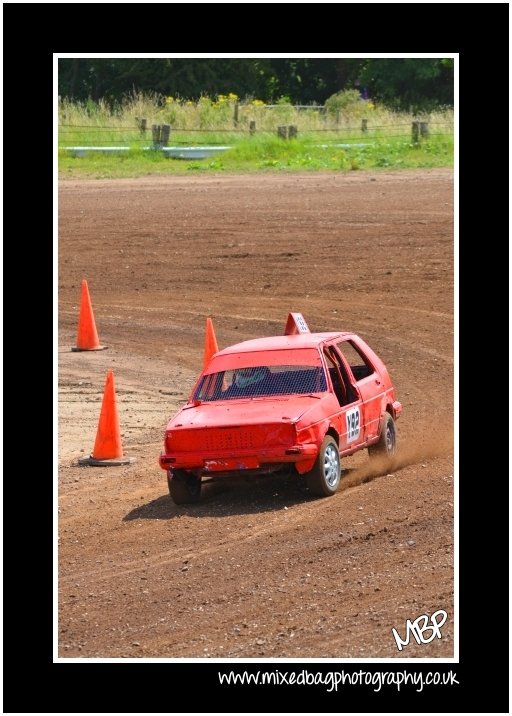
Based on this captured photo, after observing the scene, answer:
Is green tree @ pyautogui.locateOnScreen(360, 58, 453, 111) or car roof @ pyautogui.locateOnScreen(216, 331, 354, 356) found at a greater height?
green tree @ pyautogui.locateOnScreen(360, 58, 453, 111)

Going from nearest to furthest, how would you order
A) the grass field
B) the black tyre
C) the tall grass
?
the black tyre → the grass field → the tall grass

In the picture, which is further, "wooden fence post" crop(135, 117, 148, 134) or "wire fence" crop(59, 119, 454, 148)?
"wooden fence post" crop(135, 117, 148, 134)

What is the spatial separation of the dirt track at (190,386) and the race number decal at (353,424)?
16.2 inches

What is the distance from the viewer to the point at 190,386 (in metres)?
18.8

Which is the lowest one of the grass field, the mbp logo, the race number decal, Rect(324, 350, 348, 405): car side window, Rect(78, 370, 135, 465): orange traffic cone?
the mbp logo

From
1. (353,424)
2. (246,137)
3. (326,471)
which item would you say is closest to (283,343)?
(353,424)

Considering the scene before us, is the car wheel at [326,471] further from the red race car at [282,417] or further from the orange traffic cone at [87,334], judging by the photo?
the orange traffic cone at [87,334]

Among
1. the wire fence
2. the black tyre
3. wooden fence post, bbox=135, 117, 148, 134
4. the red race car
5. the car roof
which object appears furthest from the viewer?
wooden fence post, bbox=135, 117, 148, 134

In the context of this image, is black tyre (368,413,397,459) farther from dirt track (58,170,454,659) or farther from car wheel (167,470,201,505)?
car wheel (167,470,201,505)

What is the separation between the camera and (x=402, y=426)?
16.0 metres

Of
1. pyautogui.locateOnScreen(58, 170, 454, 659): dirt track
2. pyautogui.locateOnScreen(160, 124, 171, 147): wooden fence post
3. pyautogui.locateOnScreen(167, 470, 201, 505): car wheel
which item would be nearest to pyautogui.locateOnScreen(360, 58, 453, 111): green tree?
pyautogui.locateOnScreen(160, 124, 171, 147): wooden fence post

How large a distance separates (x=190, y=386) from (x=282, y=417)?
22.2ft

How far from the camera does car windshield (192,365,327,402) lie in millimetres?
12984

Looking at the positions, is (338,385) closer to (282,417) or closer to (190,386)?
(282,417)
